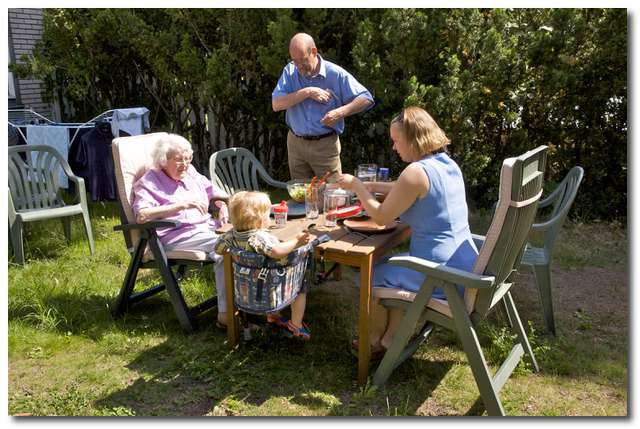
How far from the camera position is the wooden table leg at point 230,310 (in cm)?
328

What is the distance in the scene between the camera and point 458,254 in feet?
9.76

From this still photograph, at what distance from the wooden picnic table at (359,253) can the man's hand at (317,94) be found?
1.64 m

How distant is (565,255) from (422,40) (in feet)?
8.04

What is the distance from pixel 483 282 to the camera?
2553 millimetres

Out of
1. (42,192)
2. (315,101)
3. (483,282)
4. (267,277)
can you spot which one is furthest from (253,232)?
(42,192)

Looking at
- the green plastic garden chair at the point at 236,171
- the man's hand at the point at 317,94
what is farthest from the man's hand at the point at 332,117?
the green plastic garden chair at the point at 236,171

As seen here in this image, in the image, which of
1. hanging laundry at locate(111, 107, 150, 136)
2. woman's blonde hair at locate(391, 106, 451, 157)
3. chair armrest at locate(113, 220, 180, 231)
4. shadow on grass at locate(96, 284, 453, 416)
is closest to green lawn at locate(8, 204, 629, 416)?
shadow on grass at locate(96, 284, 453, 416)

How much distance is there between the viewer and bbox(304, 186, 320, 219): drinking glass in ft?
11.2

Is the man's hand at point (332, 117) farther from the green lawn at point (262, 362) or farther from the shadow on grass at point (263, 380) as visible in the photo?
the shadow on grass at point (263, 380)

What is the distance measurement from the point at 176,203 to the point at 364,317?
1.42 m

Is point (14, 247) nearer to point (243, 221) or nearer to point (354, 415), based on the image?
point (243, 221)

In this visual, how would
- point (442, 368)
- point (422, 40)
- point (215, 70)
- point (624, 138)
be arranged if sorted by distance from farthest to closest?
point (215, 70) → point (624, 138) → point (422, 40) → point (442, 368)

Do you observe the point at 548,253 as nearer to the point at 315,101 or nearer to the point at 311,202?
the point at 311,202
